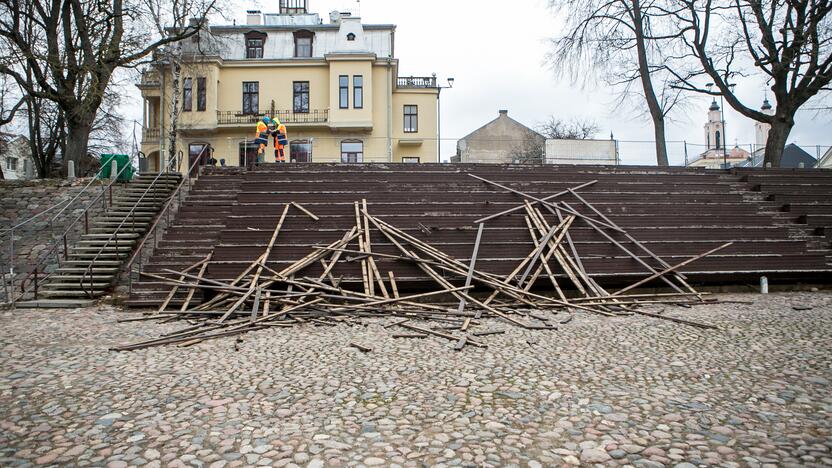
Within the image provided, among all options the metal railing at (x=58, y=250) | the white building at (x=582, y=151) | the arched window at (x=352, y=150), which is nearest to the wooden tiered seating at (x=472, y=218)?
the metal railing at (x=58, y=250)

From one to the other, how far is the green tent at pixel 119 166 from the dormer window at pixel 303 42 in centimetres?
2236

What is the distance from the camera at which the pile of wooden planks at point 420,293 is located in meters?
7.82

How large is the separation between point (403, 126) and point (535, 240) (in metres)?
26.4

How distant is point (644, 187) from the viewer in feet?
46.5

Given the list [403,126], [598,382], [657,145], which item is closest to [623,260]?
[598,382]

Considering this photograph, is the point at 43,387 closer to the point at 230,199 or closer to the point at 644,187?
the point at 230,199

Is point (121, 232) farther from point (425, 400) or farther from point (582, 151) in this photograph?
point (582, 151)

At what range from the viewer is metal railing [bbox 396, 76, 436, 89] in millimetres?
36394

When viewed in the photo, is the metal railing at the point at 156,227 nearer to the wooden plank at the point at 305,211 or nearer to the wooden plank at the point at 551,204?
the wooden plank at the point at 305,211

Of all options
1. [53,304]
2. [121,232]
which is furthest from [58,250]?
[53,304]

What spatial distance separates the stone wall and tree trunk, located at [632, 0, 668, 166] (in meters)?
19.2

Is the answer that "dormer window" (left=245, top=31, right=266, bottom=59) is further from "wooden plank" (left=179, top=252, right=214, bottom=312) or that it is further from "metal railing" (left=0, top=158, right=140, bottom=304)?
"wooden plank" (left=179, top=252, right=214, bottom=312)

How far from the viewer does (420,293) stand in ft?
32.6

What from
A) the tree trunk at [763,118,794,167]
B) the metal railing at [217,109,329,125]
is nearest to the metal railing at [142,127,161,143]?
the metal railing at [217,109,329,125]
